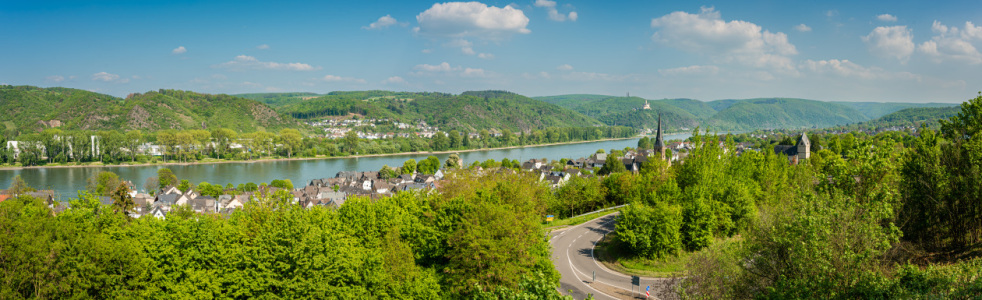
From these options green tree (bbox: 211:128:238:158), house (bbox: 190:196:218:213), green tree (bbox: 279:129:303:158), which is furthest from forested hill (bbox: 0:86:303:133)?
house (bbox: 190:196:218:213)

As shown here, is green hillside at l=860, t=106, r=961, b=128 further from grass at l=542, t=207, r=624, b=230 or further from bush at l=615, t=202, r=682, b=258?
bush at l=615, t=202, r=682, b=258

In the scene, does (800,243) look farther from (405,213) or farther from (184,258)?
(184,258)

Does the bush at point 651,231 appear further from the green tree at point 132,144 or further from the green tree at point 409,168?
the green tree at point 132,144

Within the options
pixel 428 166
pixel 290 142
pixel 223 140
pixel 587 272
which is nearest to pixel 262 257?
pixel 587 272

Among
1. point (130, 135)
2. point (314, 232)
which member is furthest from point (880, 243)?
point (130, 135)

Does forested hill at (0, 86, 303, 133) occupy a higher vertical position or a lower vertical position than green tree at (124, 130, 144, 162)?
higher

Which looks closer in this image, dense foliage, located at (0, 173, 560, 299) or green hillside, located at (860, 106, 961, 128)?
dense foliage, located at (0, 173, 560, 299)

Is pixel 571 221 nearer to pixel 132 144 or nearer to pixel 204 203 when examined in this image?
pixel 204 203
